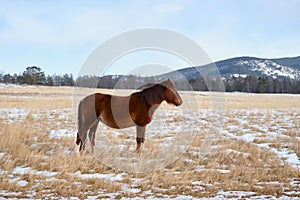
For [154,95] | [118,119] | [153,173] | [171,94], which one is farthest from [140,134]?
[153,173]

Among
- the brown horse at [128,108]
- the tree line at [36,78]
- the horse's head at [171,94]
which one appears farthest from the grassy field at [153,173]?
the tree line at [36,78]

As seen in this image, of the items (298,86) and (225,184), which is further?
(298,86)

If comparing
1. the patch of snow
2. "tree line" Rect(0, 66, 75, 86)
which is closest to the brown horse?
the patch of snow

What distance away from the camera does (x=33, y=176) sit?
480 centimetres

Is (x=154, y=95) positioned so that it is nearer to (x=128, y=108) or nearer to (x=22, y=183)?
(x=128, y=108)

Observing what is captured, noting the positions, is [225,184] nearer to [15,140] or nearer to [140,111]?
[140,111]

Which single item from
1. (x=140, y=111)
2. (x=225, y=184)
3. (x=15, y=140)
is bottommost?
(x=225, y=184)

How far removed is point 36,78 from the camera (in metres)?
64.9

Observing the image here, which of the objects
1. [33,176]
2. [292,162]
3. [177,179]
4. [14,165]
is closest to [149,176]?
[177,179]

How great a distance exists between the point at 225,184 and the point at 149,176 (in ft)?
4.36

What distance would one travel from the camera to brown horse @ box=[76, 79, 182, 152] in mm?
6441

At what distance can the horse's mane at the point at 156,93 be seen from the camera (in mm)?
6445

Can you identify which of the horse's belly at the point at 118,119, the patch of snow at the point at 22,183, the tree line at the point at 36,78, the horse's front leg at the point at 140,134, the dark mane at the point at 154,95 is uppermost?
the tree line at the point at 36,78

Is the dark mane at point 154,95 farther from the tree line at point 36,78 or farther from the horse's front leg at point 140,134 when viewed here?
the tree line at point 36,78
